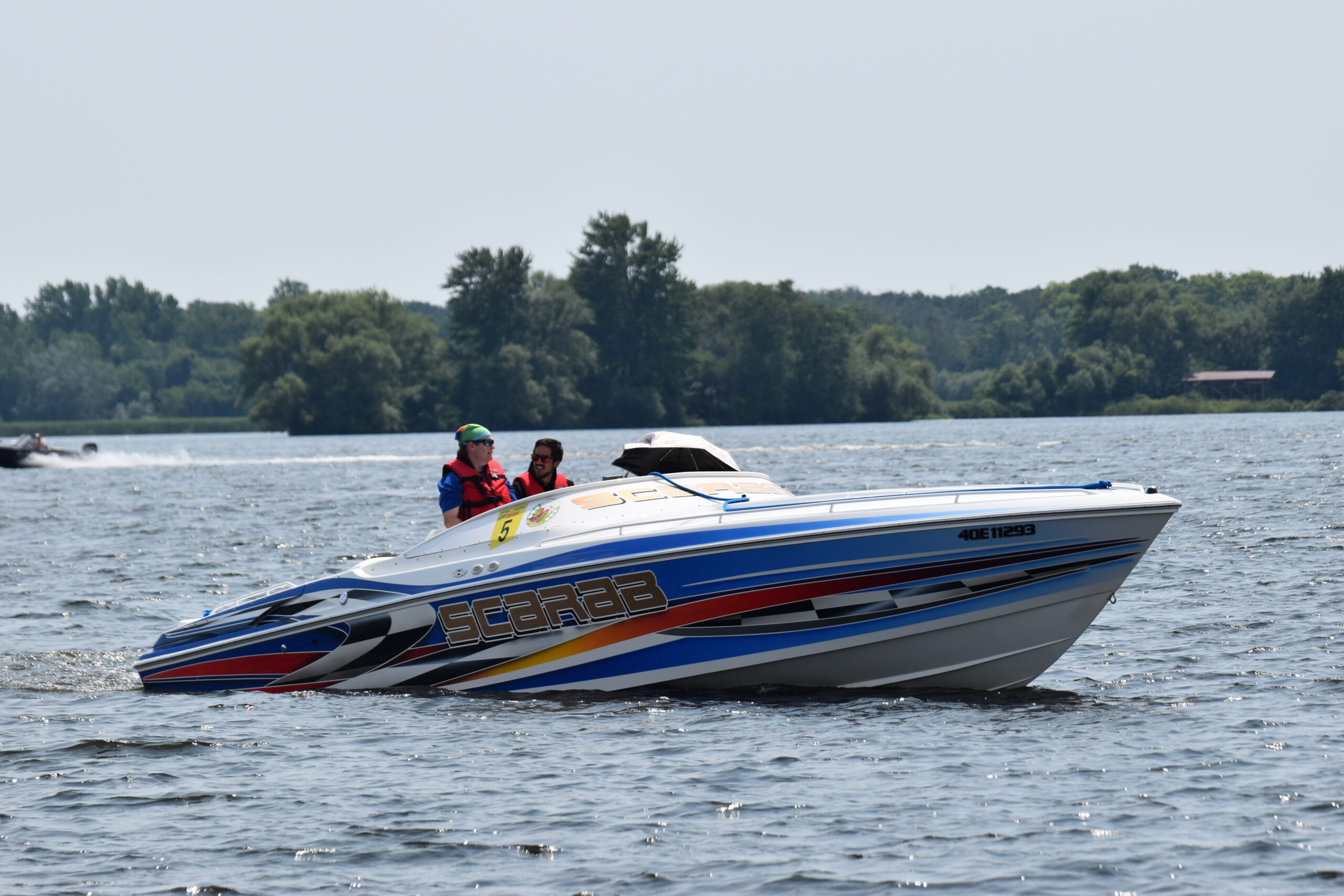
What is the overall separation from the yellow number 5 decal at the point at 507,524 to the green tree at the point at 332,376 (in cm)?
8497

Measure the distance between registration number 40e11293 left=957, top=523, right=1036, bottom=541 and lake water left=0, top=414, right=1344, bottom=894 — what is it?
1152 millimetres

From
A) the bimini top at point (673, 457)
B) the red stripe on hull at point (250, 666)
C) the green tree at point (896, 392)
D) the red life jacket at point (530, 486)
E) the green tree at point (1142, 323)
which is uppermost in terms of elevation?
the green tree at point (1142, 323)

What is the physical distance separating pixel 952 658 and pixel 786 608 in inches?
48.0

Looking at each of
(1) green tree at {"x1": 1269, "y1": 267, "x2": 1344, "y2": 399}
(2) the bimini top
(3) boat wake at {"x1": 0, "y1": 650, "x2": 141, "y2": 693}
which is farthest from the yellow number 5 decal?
(1) green tree at {"x1": 1269, "y1": 267, "x2": 1344, "y2": 399}

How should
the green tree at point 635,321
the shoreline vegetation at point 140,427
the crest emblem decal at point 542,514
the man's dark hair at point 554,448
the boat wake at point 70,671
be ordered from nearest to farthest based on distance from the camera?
the crest emblem decal at point 542,514 < the man's dark hair at point 554,448 < the boat wake at point 70,671 < the green tree at point 635,321 < the shoreline vegetation at point 140,427

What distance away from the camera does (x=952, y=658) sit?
388 inches

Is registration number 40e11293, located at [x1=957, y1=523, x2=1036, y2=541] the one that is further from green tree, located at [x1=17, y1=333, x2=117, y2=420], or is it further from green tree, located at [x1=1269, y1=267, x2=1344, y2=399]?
green tree, located at [x1=17, y1=333, x2=117, y2=420]

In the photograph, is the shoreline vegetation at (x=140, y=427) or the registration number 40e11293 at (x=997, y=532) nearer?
the registration number 40e11293 at (x=997, y=532)

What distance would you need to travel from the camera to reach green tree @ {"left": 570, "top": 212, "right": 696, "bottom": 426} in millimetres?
100625

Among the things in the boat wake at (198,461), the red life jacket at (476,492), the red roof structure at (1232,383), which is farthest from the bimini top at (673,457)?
the red roof structure at (1232,383)

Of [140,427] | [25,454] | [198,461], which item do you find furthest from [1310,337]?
[140,427]

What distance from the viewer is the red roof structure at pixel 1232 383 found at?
10350 cm

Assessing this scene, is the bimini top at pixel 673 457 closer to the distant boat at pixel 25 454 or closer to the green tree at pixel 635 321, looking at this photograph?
the distant boat at pixel 25 454

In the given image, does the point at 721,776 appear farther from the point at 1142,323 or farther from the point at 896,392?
the point at 1142,323
